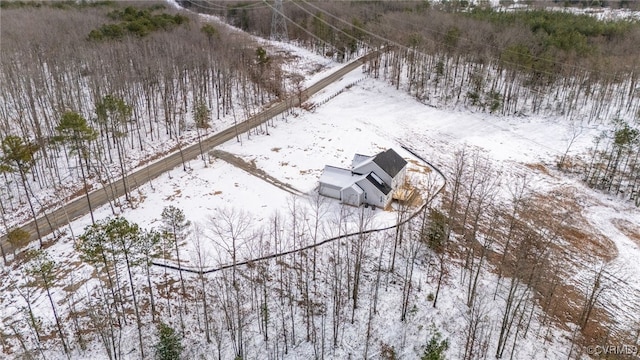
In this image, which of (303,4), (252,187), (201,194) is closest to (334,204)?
(252,187)

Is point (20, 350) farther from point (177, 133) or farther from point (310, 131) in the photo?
point (310, 131)

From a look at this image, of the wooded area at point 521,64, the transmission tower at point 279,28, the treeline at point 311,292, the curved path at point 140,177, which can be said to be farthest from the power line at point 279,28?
the treeline at point 311,292

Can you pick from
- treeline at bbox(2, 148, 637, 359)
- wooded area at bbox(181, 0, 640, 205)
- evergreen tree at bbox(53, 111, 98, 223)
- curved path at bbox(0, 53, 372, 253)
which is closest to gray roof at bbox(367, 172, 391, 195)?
→ treeline at bbox(2, 148, 637, 359)

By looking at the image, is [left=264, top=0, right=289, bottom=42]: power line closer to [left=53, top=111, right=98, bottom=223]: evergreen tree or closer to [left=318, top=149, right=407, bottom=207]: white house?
[left=318, top=149, right=407, bottom=207]: white house

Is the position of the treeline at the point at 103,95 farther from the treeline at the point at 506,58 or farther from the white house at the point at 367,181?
the treeline at the point at 506,58

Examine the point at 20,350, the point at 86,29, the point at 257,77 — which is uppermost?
the point at 86,29

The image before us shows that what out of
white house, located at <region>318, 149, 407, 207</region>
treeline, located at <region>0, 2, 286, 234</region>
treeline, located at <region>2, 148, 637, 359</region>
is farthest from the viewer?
treeline, located at <region>0, 2, 286, 234</region>

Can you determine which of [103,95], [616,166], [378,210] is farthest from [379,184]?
[103,95]
